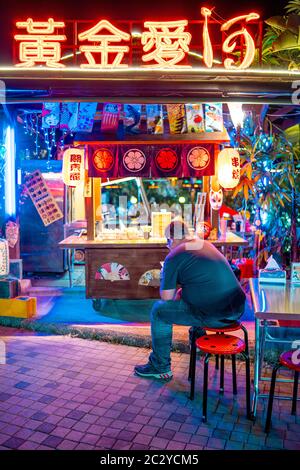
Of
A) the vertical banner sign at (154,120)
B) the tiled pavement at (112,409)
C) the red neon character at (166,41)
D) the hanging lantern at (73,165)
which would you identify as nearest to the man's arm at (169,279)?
the tiled pavement at (112,409)

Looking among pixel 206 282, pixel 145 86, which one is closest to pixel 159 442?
pixel 206 282

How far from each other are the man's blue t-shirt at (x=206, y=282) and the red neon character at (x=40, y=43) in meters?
4.91

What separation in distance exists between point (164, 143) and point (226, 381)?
493 centimetres

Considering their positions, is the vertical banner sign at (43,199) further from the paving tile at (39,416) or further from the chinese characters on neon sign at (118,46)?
the paving tile at (39,416)

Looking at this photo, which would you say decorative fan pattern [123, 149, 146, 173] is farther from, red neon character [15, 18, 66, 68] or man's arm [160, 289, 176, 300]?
man's arm [160, 289, 176, 300]

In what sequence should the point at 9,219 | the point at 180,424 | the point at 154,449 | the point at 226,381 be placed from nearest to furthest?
the point at 154,449, the point at 180,424, the point at 226,381, the point at 9,219

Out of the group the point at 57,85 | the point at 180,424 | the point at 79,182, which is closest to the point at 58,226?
the point at 79,182

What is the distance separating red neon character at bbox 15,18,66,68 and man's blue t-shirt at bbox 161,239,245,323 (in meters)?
4.91

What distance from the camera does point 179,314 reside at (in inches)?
224

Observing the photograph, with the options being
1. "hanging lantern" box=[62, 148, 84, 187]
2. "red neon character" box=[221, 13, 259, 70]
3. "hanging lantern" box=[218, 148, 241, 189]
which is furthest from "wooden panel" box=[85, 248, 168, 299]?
"red neon character" box=[221, 13, 259, 70]

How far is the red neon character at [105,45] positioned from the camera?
28.3 ft

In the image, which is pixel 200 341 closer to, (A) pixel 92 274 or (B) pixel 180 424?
(B) pixel 180 424

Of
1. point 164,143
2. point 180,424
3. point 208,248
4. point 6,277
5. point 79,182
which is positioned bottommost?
point 180,424

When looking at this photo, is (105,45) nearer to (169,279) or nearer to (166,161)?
(166,161)
